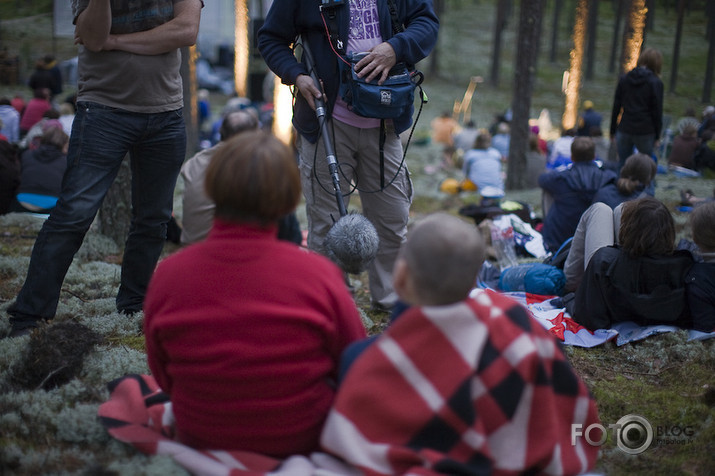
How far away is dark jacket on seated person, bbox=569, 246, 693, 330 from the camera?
→ 163 inches

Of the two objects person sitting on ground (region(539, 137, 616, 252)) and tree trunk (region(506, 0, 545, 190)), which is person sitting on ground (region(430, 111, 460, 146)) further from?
person sitting on ground (region(539, 137, 616, 252))

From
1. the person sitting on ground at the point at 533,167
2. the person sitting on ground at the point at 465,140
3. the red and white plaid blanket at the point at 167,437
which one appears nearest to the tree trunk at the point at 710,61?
the person sitting on ground at the point at 533,167

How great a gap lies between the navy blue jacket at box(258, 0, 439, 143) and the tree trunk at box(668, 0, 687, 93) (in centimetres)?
1480

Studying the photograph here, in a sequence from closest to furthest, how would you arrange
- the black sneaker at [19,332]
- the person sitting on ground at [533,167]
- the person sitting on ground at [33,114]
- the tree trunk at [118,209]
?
Result: the black sneaker at [19,332]
the tree trunk at [118,209]
the person sitting on ground at [533,167]
the person sitting on ground at [33,114]

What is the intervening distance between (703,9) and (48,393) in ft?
54.2

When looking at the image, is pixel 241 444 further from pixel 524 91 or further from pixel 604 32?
pixel 604 32

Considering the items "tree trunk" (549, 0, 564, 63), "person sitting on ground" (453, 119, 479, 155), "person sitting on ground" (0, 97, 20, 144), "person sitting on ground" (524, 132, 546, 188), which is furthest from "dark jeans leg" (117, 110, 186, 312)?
"tree trunk" (549, 0, 564, 63)

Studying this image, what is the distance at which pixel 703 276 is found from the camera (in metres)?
4.07

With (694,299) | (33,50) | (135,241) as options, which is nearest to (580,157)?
(694,299)

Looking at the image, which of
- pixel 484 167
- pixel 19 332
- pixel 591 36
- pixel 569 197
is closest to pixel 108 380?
pixel 19 332

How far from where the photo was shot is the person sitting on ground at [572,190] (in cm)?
620

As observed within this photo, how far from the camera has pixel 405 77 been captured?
378cm

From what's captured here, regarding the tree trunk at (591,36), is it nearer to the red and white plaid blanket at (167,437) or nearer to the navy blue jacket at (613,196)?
the navy blue jacket at (613,196)

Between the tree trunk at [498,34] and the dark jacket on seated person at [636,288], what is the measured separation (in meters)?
26.5
